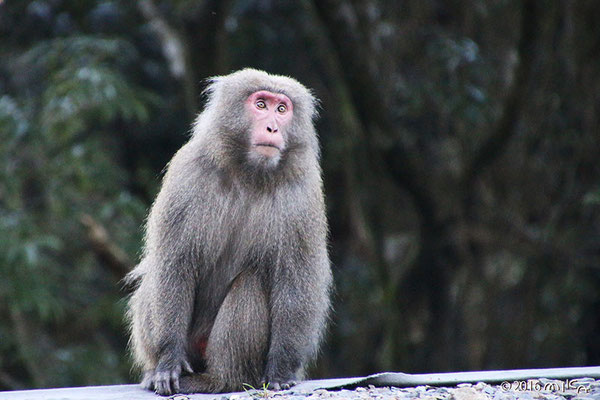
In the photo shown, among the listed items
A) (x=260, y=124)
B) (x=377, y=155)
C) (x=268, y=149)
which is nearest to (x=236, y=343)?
(x=268, y=149)

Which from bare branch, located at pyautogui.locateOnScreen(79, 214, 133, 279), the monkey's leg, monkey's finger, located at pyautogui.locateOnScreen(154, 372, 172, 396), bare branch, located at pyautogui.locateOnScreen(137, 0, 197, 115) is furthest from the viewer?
bare branch, located at pyautogui.locateOnScreen(137, 0, 197, 115)

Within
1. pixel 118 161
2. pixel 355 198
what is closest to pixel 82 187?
pixel 118 161

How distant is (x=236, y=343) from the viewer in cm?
517

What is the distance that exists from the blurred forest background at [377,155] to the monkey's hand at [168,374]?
3967 millimetres

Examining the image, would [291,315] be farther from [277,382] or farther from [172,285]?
[172,285]

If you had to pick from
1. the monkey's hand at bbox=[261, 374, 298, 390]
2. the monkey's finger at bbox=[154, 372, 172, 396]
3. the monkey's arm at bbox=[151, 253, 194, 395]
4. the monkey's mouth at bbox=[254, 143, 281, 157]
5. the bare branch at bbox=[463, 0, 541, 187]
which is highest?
the bare branch at bbox=[463, 0, 541, 187]

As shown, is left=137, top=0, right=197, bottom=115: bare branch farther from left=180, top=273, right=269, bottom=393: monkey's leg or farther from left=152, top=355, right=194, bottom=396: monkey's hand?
left=152, top=355, right=194, bottom=396: monkey's hand

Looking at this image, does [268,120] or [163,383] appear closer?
[163,383]

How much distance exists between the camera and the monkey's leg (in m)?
5.14

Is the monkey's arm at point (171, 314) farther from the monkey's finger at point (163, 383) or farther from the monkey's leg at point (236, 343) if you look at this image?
the monkey's leg at point (236, 343)

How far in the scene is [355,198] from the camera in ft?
36.1

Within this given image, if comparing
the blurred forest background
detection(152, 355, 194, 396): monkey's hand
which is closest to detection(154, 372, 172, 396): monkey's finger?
detection(152, 355, 194, 396): monkey's hand

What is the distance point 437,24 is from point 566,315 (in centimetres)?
389

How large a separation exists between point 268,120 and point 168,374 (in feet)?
5.13
